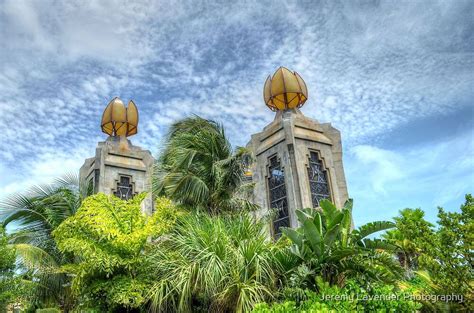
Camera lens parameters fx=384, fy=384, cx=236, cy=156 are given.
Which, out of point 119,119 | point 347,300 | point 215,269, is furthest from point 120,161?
point 347,300

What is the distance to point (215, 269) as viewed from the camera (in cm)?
880

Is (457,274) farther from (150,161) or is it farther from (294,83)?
(150,161)

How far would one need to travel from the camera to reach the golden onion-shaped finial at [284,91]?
1783 cm

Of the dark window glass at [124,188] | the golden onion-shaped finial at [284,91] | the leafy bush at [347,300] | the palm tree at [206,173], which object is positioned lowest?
the leafy bush at [347,300]

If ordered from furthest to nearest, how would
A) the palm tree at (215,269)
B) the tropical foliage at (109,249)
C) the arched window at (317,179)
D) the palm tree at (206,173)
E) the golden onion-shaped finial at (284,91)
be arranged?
the golden onion-shaped finial at (284,91) < the arched window at (317,179) < the palm tree at (206,173) < the tropical foliage at (109,249) < the palm tree at (215,269)

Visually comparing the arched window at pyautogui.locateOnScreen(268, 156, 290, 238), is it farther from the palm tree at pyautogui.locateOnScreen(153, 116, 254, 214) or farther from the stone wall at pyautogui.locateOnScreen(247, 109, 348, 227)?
the palm tree at pyautogui.locateOnScreen(153, 116, 254, 214)

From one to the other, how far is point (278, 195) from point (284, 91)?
4874 millimetres

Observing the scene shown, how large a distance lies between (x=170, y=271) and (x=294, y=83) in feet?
37.1

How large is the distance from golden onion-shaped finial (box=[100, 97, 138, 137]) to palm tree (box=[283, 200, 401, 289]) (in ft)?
45.8

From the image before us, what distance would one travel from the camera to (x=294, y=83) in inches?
709

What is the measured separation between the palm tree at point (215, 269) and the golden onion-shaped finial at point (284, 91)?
29.3 ft

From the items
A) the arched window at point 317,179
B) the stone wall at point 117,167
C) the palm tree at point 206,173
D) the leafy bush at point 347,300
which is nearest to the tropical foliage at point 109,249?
the palm tree at point 206,173

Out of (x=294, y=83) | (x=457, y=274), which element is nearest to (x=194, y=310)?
(x=457, y=274)

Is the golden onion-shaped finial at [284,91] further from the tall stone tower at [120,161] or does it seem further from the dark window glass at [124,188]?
the dark window glass at [124,188]
